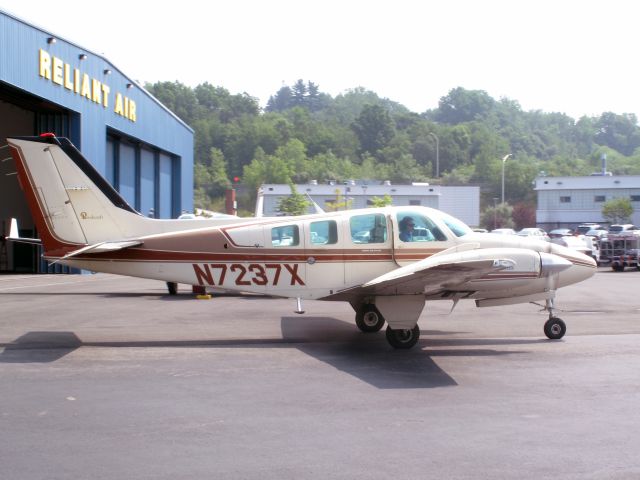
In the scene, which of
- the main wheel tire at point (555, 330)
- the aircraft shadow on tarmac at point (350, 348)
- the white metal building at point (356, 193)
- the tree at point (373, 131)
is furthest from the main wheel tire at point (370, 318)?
the tree at point (373, 131)

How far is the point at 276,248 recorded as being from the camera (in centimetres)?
1266

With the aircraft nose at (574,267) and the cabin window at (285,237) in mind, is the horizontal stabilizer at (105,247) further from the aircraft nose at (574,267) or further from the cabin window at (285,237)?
the aircraft nose at (574,267)

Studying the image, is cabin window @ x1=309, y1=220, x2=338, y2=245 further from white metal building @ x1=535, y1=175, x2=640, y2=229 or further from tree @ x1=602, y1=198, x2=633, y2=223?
white metal building @ x1=535, y1=175, x2=640, y2=229

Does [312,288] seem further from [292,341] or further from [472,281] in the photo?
[472,281]

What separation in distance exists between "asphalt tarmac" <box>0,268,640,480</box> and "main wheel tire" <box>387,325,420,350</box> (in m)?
0.25

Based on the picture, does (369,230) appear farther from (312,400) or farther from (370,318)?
(312,400)

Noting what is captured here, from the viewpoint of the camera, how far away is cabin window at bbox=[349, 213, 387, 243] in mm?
12734

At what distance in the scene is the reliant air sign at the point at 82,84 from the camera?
29.8 meters

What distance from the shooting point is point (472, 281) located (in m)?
12.3

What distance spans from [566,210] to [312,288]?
255ft

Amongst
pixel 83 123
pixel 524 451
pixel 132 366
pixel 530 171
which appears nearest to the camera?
pixel 524 451

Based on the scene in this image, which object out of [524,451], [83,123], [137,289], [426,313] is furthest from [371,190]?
[524,451]

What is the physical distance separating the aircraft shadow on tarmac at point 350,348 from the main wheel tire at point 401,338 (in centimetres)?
10

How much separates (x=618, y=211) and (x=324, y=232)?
232 feet
